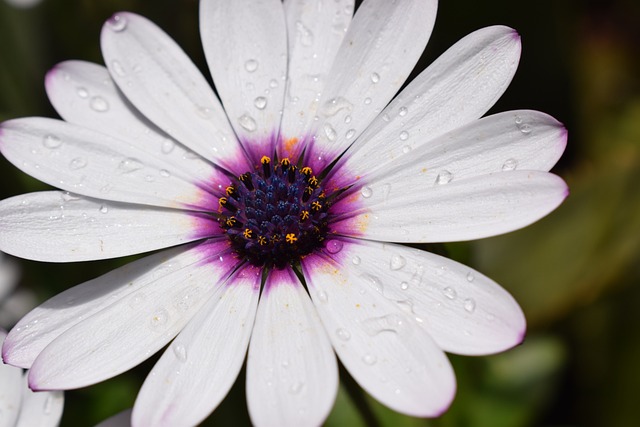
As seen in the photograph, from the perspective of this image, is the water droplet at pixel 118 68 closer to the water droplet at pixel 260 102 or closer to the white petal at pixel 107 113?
the white petal at pixel 107 113

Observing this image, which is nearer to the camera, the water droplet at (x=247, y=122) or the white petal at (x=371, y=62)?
the white petal at (x=371, y=62)

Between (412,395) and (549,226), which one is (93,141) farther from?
(549,226)

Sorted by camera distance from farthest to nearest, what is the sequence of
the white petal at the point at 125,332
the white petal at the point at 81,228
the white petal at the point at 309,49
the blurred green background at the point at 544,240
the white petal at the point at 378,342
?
the blurred green background at the point at 544,240 → the white petal at the point at 309,49 → the white petal at the point at 81,228 → the white petal at the point at 125,332 → the white petal at the point at 378,342

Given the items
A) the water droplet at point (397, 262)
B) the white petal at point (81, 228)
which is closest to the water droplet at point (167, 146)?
the white petal at point (81, 228)

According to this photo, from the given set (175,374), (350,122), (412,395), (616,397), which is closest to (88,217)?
(175,374)

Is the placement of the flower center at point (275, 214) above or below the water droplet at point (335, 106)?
below

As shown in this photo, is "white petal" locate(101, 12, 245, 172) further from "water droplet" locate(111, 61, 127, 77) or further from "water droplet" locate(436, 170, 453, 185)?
"water droplet" locate(436, 170, 453, 185)

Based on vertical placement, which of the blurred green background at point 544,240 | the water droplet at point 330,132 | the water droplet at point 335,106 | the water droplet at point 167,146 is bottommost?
the blurred green background at point 544,240

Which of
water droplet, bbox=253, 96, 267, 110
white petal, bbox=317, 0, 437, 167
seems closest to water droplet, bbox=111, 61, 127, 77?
water droplet, bbox=253, 96, 267, 110
